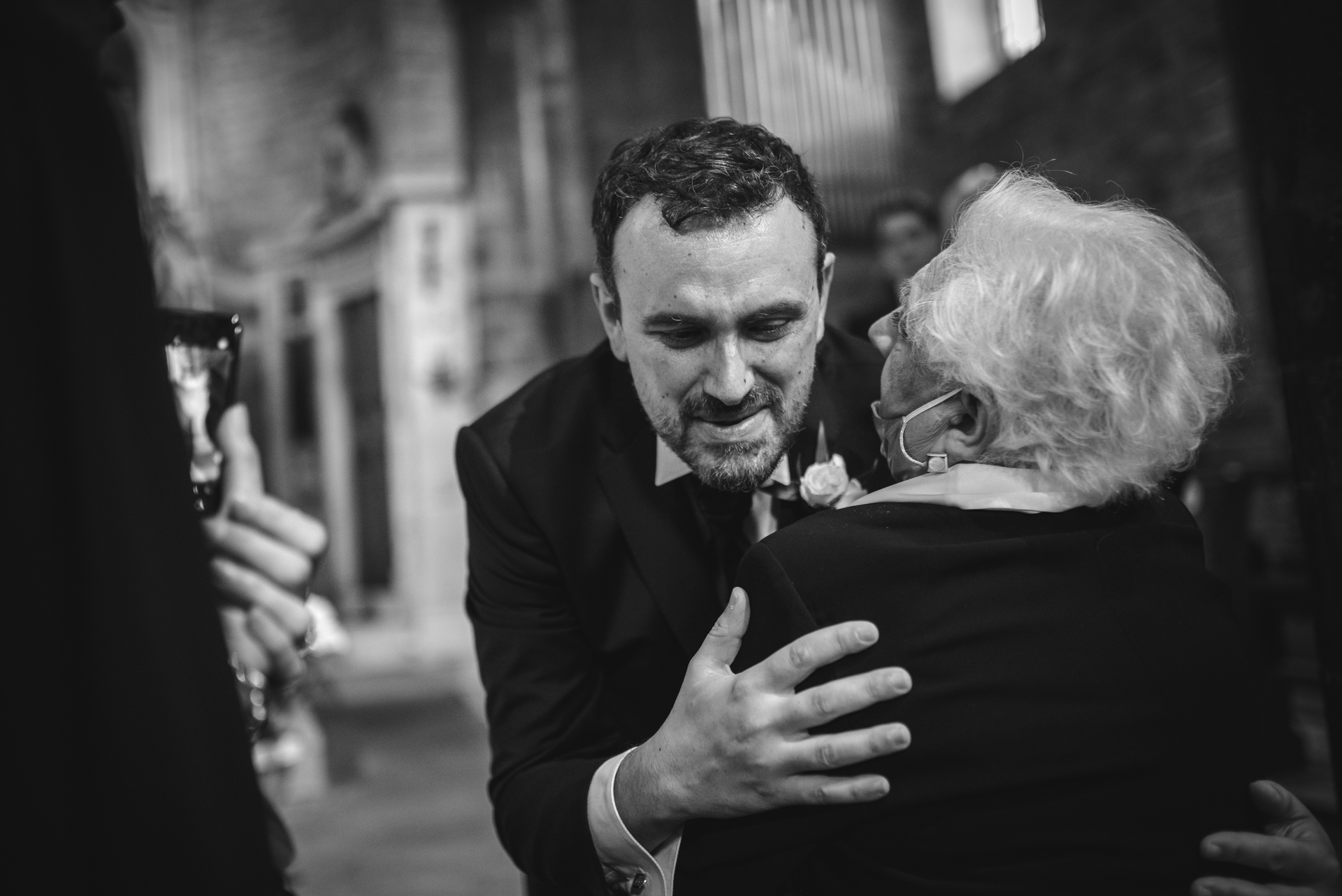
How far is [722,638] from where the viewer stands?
1177mm

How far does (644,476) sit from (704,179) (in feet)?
1.64

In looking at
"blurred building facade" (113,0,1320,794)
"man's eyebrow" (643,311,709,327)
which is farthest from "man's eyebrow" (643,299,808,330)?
"blurred building facade" (113,0,1320,794)

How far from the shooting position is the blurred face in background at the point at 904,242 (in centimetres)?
380

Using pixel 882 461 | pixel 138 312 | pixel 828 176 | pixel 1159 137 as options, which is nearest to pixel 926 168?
pixel 828 176

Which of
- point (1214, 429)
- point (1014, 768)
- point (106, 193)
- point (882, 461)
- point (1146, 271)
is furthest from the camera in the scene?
point (882, 461)

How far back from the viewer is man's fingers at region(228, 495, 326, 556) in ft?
4.17

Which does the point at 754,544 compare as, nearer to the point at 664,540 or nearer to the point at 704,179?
the point at 664,540

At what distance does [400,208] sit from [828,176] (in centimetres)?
414

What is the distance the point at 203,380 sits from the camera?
129 cm

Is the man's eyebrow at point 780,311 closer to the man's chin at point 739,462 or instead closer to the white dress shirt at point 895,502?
the man's chin at point 739,462

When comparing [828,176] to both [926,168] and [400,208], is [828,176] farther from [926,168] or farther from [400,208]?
[400,208]

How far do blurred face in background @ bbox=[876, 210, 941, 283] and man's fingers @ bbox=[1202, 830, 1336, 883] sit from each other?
286 cm

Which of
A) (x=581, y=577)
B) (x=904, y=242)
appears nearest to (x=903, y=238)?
(x=904, y=242)

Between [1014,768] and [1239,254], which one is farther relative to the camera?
[1239,254]
